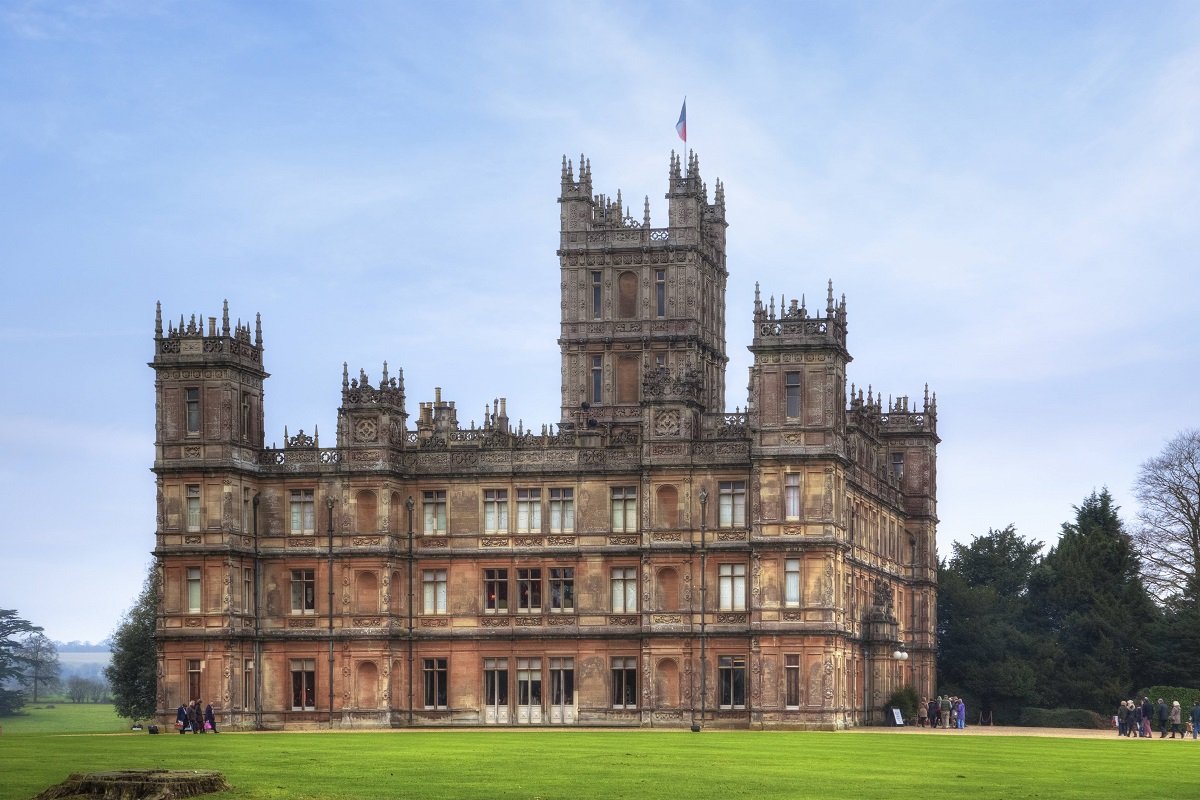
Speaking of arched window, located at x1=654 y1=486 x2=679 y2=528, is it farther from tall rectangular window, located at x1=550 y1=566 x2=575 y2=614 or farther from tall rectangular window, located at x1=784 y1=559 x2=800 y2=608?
tall rectangular window, located at x1=784 y1=559 x2=800 y2=608

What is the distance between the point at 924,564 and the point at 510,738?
3884 cm

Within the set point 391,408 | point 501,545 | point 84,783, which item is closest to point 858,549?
point 501,545

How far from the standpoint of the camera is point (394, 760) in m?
47.8

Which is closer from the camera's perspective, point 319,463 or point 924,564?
point 319,463

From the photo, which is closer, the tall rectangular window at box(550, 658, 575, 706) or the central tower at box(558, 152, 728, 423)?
the tall rectangular window at box(550, 658, 575, 706)

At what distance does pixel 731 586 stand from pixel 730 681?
3709mm

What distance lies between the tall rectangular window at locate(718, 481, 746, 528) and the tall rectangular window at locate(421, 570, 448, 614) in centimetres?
1191

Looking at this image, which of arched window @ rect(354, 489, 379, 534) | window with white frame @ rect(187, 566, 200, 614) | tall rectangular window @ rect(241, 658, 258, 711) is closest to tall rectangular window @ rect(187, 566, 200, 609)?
window with white frame @ rect(187, 566, 200, 614)

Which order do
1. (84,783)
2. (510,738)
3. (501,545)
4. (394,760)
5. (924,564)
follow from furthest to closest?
(924,564) < (501,545) < (510,738) < (394,760) < (84,783)

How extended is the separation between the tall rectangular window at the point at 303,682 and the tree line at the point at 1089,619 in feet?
119

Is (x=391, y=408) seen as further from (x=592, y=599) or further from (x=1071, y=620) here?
(x=1071, y=620)

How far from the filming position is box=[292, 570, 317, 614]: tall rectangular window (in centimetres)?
7944

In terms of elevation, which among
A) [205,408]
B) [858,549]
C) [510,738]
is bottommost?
[510,738]

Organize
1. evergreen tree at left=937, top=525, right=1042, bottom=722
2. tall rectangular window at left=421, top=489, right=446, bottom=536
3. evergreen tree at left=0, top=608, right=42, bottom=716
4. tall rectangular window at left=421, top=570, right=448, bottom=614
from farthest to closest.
→ evergreen tree at left=0, top=608, right=42, bottom=716
evergreen tree at left=937, top=525, right=1042, bottom=722
tall rectangular window at left=421, top=489, right=446, bottom=536
tall rectangular window at left=421, top=570, right=448, bottom=614
